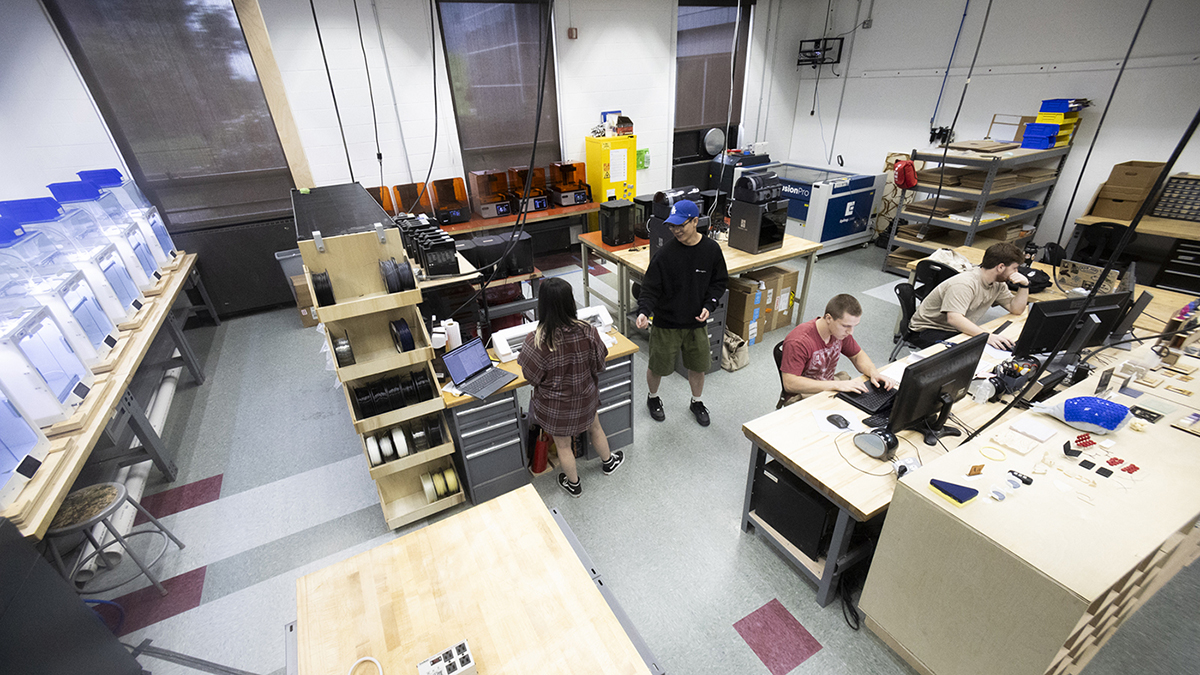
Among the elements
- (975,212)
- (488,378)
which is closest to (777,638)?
(488,378)

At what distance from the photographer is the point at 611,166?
5.62 meters

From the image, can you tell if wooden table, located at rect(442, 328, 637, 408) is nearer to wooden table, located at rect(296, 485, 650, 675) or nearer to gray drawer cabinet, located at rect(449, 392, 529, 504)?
gray drawer cabinet, located at rect(449, 392, 529, 504)

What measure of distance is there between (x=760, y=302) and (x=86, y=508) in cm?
428

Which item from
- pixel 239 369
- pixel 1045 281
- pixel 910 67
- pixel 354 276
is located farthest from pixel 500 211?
pixel 910 67

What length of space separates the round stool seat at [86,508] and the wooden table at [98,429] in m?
0.17

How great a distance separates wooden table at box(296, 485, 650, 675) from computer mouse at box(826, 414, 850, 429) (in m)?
1.27

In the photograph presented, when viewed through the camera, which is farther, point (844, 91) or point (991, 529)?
point (844, 91)

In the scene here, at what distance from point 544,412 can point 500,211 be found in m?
3.53

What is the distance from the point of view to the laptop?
2352mm

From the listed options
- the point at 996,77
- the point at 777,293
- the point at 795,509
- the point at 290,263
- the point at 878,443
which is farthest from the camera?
the point at 996,77

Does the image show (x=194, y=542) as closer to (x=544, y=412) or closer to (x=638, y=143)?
(x=544, y=412)

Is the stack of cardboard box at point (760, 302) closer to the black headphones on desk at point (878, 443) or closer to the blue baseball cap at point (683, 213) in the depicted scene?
the blue baseball cap at point (683, 213)

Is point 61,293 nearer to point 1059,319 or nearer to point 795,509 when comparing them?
point 795,509

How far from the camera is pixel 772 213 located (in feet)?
12.5
